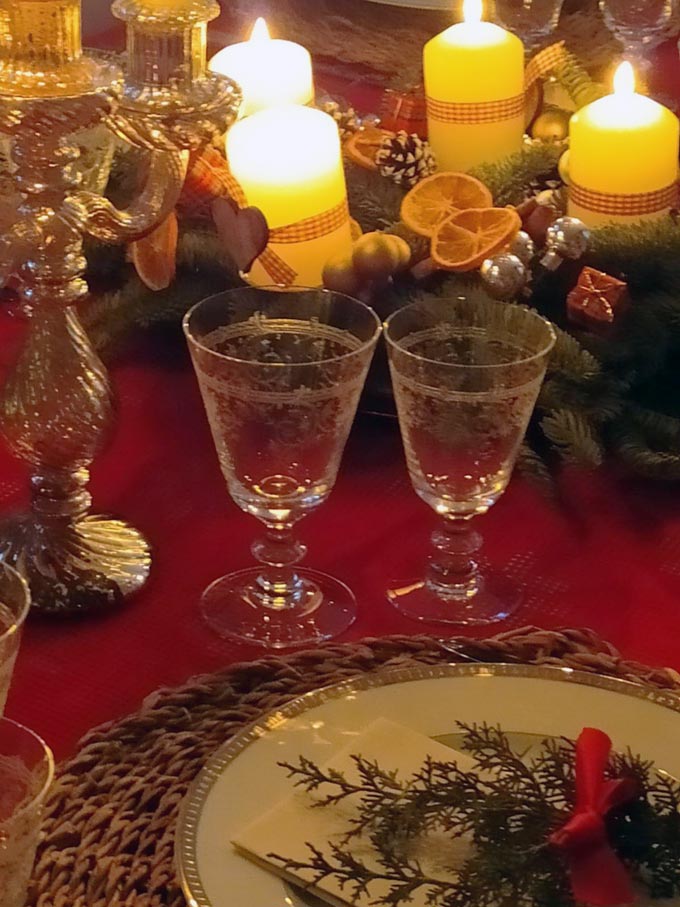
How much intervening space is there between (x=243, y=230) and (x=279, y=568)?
0.22 meters

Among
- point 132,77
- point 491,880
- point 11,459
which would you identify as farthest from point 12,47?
point 491,880

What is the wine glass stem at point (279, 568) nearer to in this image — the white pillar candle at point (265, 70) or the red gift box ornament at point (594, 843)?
the red gift box ornament at point (594, 843)

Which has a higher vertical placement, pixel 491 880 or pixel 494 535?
pixel 491 880

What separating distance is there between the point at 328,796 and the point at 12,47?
1.33ft

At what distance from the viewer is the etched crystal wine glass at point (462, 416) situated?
806 millimetres

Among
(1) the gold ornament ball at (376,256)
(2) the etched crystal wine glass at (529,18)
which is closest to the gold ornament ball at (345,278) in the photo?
(1) the gold ornament ball at (376,256)

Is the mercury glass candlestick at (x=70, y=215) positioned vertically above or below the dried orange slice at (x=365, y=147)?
above

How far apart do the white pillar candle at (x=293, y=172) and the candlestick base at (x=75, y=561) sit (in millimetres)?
305

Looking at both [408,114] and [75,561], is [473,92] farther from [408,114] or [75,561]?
[75,561]

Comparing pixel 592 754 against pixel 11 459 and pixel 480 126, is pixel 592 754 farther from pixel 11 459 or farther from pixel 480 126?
pixel 480 126

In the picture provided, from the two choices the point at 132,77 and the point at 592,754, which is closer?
the point at 592,754

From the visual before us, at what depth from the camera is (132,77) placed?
744 millimetres

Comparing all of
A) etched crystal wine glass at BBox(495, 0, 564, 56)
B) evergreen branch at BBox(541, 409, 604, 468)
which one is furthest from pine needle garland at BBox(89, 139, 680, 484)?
etched crystal wine glass at BBox(495, 0, 564, 56)

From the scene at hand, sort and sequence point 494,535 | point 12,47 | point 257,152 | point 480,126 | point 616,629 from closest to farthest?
point 12,47 < point 616,629 < point 494,535 < point 257,152 < point 480,126
